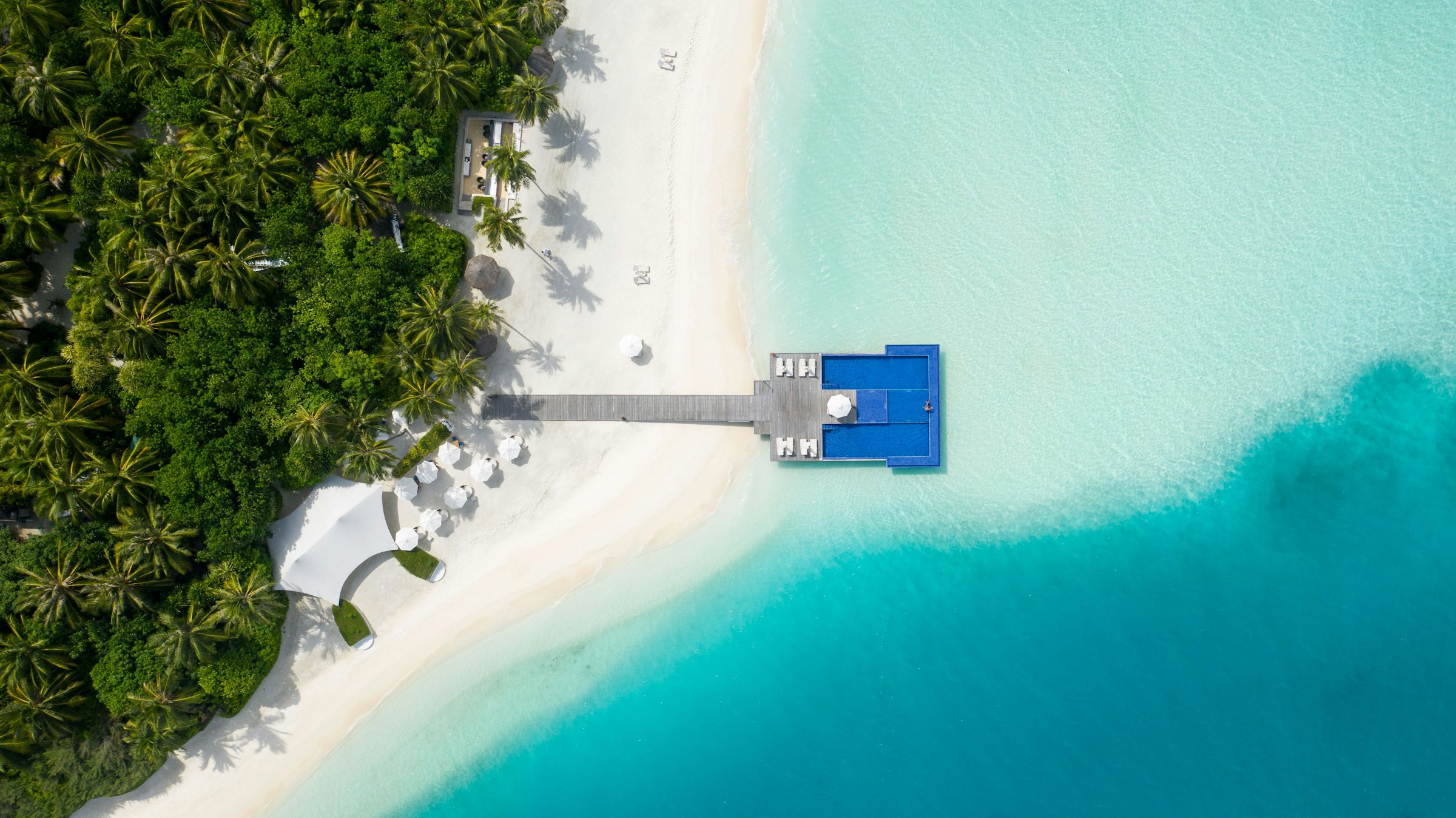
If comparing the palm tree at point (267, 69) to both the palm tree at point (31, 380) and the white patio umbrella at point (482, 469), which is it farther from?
the white patio umbrella at point (482, 469)

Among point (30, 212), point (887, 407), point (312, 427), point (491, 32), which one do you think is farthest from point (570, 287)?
point (30, 212)

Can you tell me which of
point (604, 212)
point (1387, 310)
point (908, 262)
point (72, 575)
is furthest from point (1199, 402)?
point (72, 575)

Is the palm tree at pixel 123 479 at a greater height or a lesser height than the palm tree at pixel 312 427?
lesser

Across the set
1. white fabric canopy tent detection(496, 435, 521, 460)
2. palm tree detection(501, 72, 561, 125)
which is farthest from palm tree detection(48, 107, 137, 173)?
white fabric canopy tent detection(496, 435, 521, 460)

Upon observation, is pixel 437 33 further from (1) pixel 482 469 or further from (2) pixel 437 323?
(1) pixel 482 469

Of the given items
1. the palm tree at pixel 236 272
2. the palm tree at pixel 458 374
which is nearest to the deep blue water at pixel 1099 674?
the palm tree at pixel 458 374

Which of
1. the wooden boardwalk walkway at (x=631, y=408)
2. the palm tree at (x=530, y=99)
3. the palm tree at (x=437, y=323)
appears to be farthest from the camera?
the wooden boardwalk walkway at (x=631, y=408)
